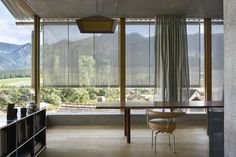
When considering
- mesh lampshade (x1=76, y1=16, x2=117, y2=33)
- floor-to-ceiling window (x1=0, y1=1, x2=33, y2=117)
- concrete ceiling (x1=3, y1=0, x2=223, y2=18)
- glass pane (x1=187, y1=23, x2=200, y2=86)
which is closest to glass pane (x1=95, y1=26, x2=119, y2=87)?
concrete ceiling (x1=3, y1=0, x2=223, y2=18)

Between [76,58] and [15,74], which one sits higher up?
[76,58]

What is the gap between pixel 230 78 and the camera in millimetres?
2586

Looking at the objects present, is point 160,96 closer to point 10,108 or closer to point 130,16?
point 130,16

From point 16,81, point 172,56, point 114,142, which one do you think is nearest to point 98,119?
point 114,142

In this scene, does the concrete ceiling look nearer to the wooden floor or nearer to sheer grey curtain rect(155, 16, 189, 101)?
sheer grey curtain rect(155, 16, 189, 101)

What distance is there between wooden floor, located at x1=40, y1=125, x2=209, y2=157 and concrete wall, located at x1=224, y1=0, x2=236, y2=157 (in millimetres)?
1925

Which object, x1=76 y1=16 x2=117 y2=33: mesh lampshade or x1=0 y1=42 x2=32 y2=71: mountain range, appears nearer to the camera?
x1=76 y1=16 x2=117 y2=33: mesh lampshade

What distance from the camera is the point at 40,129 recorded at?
4777 mm

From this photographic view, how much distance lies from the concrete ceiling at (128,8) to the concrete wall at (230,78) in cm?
319

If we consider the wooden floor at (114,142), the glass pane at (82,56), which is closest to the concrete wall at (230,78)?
the wooden floor at (114,142)

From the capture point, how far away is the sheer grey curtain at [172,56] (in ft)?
22.6

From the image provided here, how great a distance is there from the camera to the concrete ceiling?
18.7 feet

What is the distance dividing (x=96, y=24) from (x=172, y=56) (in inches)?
133

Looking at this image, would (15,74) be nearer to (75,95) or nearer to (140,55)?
(75,95)
